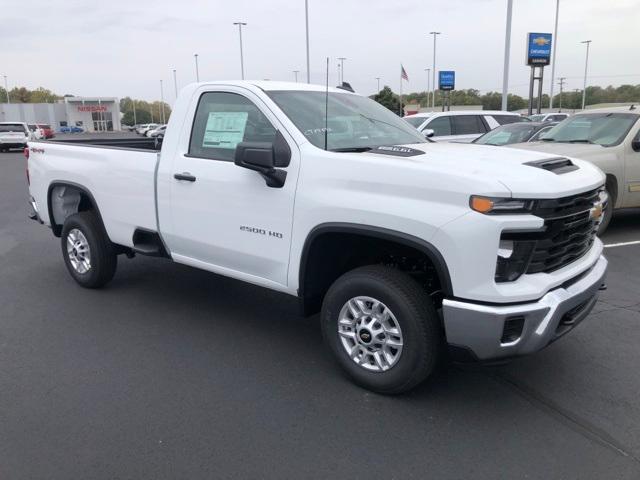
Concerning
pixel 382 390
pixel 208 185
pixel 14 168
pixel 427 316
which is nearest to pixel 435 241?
pixel 427 316

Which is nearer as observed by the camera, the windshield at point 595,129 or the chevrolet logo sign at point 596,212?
the chevrolet logo sign at point 596,212

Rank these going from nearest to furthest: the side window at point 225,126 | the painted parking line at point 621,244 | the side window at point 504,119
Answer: the side window at point 225,126 < the painted parking line at point 621,244 < the side window at point 504,119

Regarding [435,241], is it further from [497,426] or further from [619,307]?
[619,307]

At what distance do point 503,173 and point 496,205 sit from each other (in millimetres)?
268

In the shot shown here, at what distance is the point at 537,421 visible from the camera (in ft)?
11.1

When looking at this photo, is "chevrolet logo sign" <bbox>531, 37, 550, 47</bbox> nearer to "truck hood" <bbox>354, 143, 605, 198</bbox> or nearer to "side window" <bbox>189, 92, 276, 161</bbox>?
"truck hood" <bbox>354, 143, 605, 198</bbox>

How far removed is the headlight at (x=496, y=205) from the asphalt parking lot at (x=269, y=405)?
4.20 ft

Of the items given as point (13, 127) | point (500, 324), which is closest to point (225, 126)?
point (500, 324)

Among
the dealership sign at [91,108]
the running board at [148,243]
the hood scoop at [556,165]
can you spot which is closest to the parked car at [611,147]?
the hood scoop at [556,165]

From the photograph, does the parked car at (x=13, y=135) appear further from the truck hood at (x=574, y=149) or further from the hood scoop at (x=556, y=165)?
the hood scoop at (x=556, y=165)

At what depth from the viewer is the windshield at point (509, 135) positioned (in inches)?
460

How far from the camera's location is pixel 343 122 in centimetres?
435

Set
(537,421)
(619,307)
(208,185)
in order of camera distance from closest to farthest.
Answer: (537,421) → (208,185) → (619,307)

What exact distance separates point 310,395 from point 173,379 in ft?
3.20
